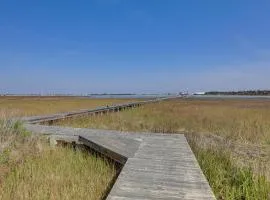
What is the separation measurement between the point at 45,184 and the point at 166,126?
10.8 meters

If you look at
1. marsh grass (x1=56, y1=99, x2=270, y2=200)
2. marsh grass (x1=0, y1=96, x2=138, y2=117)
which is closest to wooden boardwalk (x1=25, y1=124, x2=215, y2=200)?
marsh grass (x1=56, y1=99, x2=270, y2=200)

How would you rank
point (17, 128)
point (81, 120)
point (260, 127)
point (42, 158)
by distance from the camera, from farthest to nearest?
point (81, 120) → point (260, 127) → point (17, 128) → point (42, 158)

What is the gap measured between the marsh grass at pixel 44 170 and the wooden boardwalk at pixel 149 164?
0.44 metres

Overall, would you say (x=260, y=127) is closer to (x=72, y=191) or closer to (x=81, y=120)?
(x=81, y=120)

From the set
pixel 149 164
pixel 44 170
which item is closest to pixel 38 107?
pixel 44 170

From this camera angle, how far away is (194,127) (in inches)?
655

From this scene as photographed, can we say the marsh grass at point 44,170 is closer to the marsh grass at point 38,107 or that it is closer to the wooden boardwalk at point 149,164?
the wooden boardwalk at point 149,164

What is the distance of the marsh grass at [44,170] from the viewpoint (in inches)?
238

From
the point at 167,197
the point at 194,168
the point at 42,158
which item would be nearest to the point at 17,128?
the point at 42,158

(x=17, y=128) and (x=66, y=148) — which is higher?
(x=17, y=128)

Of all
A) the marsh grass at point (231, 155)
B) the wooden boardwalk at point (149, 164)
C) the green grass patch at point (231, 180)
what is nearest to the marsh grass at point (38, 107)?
the wooden boardwalk at point (149, 164)

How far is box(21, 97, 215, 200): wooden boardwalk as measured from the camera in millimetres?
4809

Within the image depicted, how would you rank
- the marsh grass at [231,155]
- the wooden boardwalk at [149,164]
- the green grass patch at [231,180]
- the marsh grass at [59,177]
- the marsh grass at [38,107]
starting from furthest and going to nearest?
1. the marsh grass at [38,107]
2. the marsh grass at [231,155]
3. the green grass patch at [231,180]
4. the marsh grass at [59,177]
5. the wooden boardwalk at [149,164]

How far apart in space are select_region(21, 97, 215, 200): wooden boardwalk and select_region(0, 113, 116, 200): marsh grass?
0.44m
